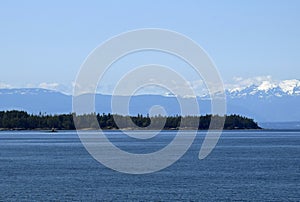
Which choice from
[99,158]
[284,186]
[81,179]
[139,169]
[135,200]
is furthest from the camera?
[99,158]

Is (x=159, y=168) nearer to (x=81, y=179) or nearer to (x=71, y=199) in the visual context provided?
(x=81, y=179)

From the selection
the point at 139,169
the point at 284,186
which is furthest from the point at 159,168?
the point at 284,186

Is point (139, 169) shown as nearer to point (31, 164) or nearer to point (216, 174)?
point (216, 174)

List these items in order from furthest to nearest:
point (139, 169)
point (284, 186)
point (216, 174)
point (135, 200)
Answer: point (139, 169) → point (216, 174) → point (284, 186) → point (135, 200)

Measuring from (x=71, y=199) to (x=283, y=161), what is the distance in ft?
161

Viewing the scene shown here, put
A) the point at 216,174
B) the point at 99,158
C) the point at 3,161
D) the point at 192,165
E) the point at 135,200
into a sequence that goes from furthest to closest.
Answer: the point at 99,158 → the point at 3,161 → the point at 192,165 → the point at 216,174 → the point at 135,200

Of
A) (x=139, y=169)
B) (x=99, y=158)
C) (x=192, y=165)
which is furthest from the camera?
(x=99, y=158)

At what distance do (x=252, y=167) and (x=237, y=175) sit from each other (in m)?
12.3

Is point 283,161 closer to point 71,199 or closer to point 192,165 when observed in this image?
point 192,165

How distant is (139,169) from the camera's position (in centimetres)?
8981

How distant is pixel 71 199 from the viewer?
207 ft

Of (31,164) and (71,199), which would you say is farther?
(31,164)

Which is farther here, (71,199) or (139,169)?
(139,169)

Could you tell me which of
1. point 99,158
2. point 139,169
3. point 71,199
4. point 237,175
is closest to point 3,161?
point 99,158
